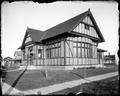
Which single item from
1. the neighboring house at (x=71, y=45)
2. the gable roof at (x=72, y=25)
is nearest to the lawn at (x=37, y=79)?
the neighboring house at (x=71, y=45)

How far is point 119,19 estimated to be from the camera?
164 centimetres

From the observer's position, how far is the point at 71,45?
708 inches

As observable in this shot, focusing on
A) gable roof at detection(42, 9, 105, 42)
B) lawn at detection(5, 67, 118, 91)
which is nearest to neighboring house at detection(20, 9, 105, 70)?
gable roof at detection(42, 9, 105, 42)

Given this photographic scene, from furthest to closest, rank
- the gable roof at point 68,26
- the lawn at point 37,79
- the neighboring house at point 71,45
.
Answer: the gable roof at point 68,26 < the neighboring house at point 71,45 < the lawn at point 37,79

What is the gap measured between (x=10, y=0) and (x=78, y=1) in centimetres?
96

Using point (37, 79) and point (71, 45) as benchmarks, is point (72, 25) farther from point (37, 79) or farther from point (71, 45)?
point (37, 79)

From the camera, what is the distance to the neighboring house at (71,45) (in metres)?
17.7

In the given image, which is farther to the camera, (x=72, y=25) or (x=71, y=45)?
(x=72, y=25)

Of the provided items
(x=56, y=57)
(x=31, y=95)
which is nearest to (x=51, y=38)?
(x=56, y=57)

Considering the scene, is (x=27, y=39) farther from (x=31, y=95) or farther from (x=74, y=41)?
(x=31, y=95)

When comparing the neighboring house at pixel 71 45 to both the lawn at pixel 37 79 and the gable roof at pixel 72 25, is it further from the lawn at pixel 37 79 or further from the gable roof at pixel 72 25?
the lawn at pixel 37 79

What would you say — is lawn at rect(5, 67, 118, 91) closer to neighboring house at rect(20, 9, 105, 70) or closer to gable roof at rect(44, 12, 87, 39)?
neighboring house at rect(20, 9, 105, 70)

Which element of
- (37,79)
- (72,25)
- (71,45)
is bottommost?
(37,79)

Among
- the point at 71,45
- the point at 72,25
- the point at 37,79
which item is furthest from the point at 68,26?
the point at 37,79
